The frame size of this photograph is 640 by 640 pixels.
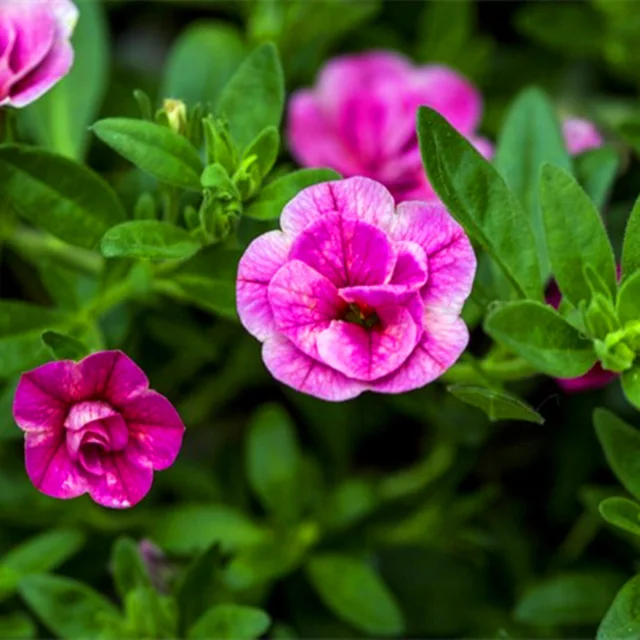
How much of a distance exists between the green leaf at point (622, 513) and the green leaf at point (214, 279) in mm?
414

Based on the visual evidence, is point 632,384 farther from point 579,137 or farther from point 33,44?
point 33,44

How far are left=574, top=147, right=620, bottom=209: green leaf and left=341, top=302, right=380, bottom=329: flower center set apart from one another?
0.46 metres

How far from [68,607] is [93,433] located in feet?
1.21

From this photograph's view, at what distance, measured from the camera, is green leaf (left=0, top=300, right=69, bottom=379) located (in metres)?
1.22

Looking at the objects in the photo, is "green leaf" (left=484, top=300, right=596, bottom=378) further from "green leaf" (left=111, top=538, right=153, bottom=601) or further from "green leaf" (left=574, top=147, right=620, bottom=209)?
"green leaf" (left=111, top=538, right=153, bottom=601)

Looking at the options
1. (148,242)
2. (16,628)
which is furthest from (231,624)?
(148,242)

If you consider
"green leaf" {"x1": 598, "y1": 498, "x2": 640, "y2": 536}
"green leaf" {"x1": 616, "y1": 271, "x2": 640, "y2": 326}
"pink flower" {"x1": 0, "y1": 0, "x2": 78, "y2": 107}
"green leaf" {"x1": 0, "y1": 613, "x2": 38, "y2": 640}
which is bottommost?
"green leaf" {"x1": 0, "y1": 613, "x2": 38, "y2": 640}

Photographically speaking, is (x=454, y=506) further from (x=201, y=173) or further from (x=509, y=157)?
(x=201, y=173)

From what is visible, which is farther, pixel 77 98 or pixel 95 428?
pixel 77 98

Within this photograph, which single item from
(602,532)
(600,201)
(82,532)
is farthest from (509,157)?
(82,532)

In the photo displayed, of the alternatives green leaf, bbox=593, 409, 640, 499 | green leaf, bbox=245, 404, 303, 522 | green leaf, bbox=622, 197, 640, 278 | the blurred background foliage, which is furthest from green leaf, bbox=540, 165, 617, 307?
green leaf, bbox=245, 404, 303, 522

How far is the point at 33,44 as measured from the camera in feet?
3.82

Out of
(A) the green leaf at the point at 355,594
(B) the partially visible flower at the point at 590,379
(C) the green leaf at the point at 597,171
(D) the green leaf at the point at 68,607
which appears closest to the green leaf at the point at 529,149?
(C) the green leaf at the point at 597,171

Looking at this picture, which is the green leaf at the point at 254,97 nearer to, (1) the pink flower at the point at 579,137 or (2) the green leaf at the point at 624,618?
(1) the pink flower at the point at 579,137
